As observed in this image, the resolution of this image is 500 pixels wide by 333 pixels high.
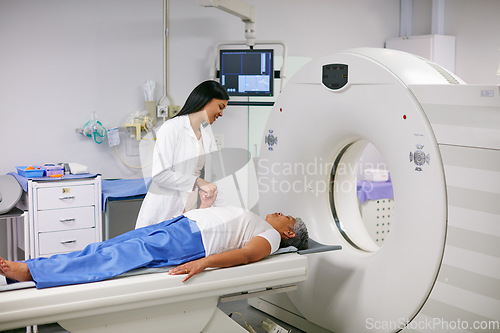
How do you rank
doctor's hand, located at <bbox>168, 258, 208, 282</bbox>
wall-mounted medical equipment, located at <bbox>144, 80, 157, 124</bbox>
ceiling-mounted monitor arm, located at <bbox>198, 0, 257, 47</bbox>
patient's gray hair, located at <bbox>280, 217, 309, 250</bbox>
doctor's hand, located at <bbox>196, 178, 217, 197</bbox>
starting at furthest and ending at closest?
wall-mounted medical equipment, located at <bbox>144, 80, 157, 124</bbox>, ceiling-mounted monitor arm, located at <bbox>198, 0, 257, 47</bbox>, doctor's hand, located at <bbox>196, 178, 217, 197</bbox>, patient's gray hair, located at <bbox>280, 217, 309, 250</bbox>, doctor's hand, located at <bbox>168, 258, 208, 282</bbox>

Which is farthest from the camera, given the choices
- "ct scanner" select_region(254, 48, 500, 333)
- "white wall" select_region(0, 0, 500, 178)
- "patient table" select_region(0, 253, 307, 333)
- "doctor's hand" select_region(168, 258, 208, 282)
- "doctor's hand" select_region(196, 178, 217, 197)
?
"white wall" select_region(0, 0, 500, 178)

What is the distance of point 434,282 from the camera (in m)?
2.12

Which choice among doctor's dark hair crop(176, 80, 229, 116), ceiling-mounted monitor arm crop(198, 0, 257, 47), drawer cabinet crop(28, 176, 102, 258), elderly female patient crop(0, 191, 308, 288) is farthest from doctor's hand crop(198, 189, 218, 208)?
ceiling-mounted monitor arm crop(198, 0, 257, 47)

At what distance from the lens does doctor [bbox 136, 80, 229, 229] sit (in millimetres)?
Answer: 2686

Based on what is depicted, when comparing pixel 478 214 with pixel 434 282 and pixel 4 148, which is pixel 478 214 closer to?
pixel 434 282

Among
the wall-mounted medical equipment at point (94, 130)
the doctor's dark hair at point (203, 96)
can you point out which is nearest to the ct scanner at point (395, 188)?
the doctor's dark hair at point (203, 96)

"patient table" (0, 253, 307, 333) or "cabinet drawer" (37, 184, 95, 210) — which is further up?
"cabinet drawer" (37, 184, 95, 210)

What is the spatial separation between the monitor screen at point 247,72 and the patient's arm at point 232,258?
159cm

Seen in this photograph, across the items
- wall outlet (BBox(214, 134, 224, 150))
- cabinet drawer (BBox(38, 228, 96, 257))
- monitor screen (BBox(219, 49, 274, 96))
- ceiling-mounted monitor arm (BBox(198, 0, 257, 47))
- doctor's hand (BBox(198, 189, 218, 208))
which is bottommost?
cabinet drawer (BBox(38, 228, 96, 257))

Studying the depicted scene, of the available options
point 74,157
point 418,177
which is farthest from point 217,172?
point 418,177

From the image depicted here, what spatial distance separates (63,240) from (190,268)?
50.4 inches

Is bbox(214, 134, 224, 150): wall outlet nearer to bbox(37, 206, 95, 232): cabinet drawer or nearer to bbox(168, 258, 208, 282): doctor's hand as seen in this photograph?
bbox(37, 206, 95, 232): cabinet drawer

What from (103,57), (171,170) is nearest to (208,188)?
(171,170)

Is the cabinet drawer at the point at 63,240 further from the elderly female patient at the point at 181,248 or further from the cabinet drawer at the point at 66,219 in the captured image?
the elderly female patient at the point at 181,248
